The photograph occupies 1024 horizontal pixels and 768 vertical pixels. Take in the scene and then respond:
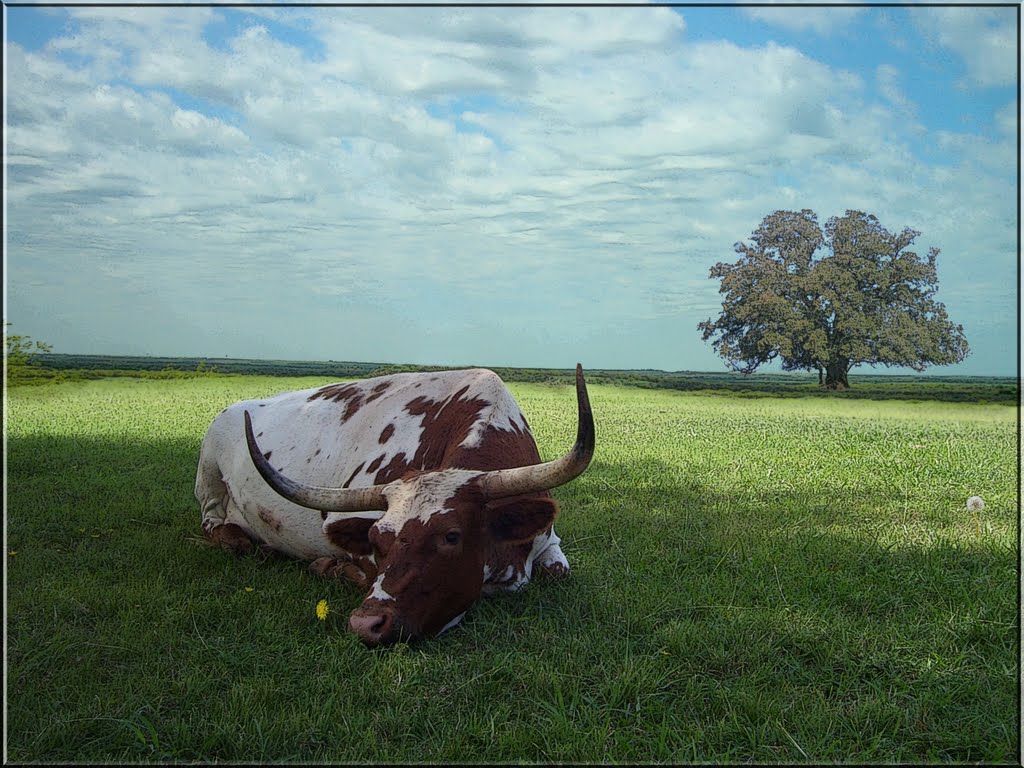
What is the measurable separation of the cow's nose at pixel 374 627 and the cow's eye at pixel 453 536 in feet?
1.62

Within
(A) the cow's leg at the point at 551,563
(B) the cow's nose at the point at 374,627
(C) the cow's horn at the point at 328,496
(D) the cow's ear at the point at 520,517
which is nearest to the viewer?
(B) the cow's nose at the point at 374,627

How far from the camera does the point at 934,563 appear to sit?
19.7 ft

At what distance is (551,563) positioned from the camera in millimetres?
5562

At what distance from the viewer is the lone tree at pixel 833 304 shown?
37.9m

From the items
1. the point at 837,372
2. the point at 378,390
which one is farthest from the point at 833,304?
the point at 378,390

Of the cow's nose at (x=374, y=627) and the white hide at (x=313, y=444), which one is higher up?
the white hide at (x=313, y=444)

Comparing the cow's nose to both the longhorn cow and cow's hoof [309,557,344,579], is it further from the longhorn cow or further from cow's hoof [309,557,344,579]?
cow's hoof [309,557,344,579]

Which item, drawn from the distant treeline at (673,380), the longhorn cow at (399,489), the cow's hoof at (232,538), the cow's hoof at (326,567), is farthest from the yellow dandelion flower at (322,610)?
the distant treeline at (673,380)

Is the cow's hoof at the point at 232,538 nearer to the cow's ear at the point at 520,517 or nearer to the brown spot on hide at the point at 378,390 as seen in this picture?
the brown spot on hide at the point at 378,390

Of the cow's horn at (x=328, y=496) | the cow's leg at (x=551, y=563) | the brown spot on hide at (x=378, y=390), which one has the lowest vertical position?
the cow's leg at (x=551, y=563)

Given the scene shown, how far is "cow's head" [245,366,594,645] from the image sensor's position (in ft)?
14.4

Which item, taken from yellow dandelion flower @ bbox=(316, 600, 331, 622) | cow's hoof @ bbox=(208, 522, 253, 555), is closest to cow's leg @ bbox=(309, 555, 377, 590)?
yellow dandelion flower @ bbox=(316, 600, 331, 622)

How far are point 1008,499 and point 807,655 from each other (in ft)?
17.1

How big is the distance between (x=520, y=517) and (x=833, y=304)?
36987 mm
